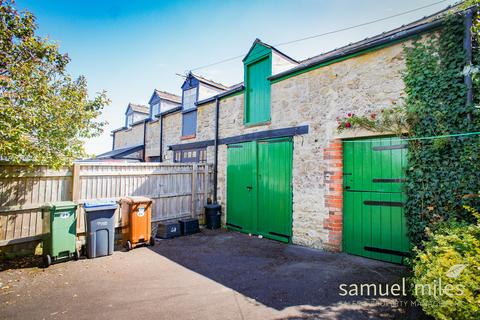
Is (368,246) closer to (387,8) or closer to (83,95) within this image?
(387,8)

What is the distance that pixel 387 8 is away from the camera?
20.1ft

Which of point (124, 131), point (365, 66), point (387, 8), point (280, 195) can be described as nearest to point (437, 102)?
point (365, 66)

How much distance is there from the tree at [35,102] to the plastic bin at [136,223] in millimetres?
1688

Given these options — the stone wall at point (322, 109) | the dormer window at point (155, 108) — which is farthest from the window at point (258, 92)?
the dormer window at point (155, 108)

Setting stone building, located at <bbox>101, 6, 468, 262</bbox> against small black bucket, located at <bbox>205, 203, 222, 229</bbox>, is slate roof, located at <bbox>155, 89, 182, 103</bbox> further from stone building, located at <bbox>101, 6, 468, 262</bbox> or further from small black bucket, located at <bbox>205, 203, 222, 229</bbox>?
small black bucket, located at <bbox>205, 203, 222, 229</bbox>

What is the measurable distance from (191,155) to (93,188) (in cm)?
435

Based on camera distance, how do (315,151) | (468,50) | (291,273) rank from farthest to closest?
(315,151) → (291,273) → (468,50)

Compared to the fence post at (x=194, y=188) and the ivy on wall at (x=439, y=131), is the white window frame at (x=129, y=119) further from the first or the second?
the ivy on wall at (x=439, y=131)

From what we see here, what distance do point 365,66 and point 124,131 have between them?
15598 mm

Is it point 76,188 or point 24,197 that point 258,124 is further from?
point 24,197

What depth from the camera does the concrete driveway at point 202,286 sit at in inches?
123

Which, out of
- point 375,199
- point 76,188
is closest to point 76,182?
point 76,188

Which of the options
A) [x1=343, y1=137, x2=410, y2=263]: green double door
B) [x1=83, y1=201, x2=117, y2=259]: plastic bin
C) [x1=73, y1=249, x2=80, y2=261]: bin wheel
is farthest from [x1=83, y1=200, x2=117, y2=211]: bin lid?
[x1=343, y1=137, x2=410, y2=263]: green double door

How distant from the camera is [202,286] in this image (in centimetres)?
388
